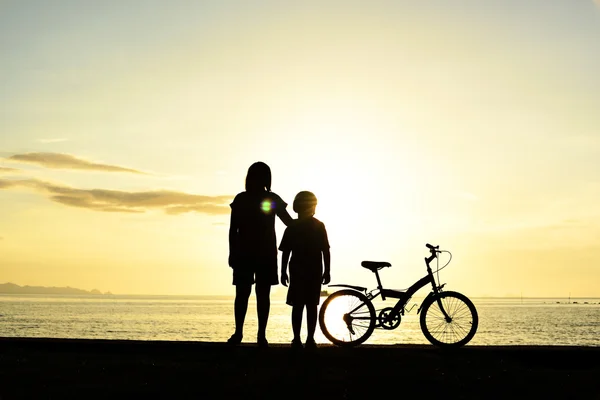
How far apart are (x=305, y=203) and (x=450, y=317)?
11.5 ft

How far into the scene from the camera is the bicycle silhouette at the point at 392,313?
1218cm

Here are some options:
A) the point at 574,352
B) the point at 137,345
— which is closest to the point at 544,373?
the point at 574,352

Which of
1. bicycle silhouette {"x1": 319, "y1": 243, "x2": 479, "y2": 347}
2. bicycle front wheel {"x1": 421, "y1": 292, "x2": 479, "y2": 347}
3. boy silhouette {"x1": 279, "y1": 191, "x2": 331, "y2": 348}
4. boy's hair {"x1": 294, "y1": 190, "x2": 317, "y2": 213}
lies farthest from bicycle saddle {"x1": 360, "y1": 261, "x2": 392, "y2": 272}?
boy's hair {"x1": 294, "y1": 190, "x2": 317, "y2": 213}

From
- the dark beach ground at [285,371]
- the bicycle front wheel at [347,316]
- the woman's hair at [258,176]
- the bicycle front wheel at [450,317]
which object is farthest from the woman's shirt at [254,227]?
the bicycle front wheel at [450,317]

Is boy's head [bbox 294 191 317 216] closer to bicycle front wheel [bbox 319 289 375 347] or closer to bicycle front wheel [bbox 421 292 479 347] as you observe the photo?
bicycle front wheel [bbox 319 289 375 347]

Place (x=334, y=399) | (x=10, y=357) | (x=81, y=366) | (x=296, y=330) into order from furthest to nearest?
(x=296, y=330) < (x=10, y=357) < (x=81, y=366) < (x=334, y=399)

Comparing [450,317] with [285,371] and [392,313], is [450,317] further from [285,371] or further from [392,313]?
[285,371]

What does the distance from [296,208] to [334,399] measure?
426 centimetres

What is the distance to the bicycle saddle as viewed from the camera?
12.3 metres

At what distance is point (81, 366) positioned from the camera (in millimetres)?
9305

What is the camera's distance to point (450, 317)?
12.3m

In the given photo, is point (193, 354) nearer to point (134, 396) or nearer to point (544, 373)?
point (134, 396)

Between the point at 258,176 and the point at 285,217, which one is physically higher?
the point at 258,176

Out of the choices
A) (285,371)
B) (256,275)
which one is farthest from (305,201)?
(285,371)
